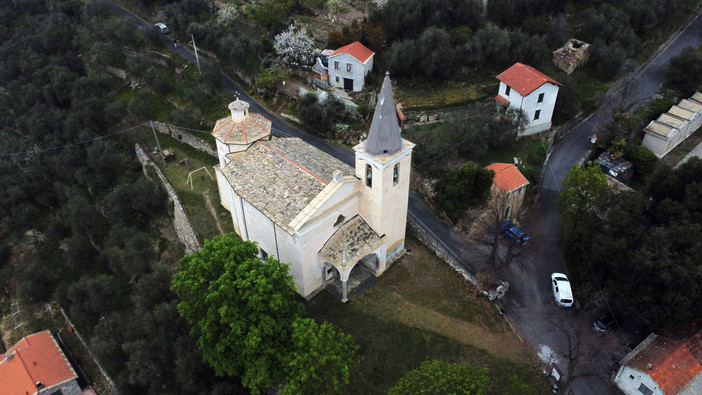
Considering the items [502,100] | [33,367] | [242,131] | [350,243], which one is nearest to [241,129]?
[242,131]

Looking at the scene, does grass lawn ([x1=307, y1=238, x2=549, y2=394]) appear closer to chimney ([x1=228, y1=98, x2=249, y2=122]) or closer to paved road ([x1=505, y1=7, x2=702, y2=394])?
paved road ([x1=505, y1=7, x2=702, y2=394])

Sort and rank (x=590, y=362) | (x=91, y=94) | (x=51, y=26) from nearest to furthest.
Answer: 1. (x=590, y=362)
2. (x=91, y=94)
3. (x=51, y=26)

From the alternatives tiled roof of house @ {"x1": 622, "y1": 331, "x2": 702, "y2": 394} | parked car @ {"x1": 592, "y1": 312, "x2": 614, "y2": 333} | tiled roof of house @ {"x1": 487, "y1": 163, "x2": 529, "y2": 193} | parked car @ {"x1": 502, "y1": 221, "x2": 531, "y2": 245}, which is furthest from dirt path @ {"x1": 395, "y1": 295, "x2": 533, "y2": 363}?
tiled roof of house @ {"x1": 487, "y1": 163, "x2": 529, "y2": 193}

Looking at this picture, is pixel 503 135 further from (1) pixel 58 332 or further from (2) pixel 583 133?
(1) pixel 58 332

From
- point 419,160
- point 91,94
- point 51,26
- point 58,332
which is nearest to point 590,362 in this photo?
point 419,160

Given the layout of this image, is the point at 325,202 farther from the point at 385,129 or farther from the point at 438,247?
the point at 438,247

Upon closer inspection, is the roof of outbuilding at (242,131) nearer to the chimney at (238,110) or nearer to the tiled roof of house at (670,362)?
the chimney at (238,110)

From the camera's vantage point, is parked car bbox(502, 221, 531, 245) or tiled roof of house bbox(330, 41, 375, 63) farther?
tiled roof of house bbox(330, 41, 375, 63)
